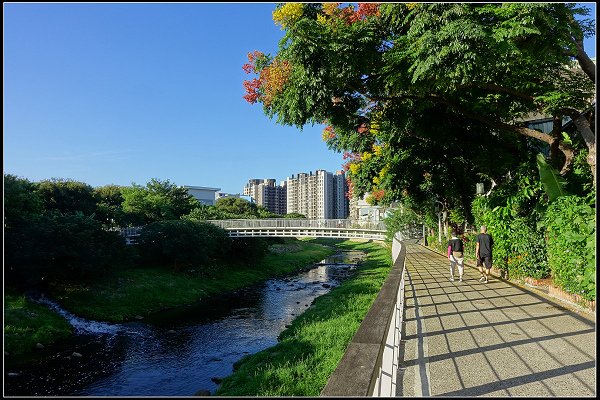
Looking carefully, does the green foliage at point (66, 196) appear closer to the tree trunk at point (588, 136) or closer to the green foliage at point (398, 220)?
the green foliage at point (398, 220)

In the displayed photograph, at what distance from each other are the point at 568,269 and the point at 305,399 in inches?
317

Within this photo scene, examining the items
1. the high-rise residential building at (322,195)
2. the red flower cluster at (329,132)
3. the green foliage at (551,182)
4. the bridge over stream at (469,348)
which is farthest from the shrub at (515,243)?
the high-rise residential building at (322,195)

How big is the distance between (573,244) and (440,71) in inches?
174

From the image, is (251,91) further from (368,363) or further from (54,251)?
(54,251)

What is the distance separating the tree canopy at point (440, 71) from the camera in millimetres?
7023

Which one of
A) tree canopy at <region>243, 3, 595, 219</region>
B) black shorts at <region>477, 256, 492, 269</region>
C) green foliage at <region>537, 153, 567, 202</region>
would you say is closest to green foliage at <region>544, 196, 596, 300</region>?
green foliage at <region>537, 153, 567, 202</region>

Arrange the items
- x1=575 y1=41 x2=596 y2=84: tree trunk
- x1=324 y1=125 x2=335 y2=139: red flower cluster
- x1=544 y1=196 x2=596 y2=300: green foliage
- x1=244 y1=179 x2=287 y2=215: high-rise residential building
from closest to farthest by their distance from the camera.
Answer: x1=544 y1=196 x2=596 y2=300: green foliage, x1=575 y1=41 x2=596 y2=84: tree trunk, x1=324 y1=125 x2=335 y2=139: red flower cluster, x1=244 y1=179 x2=287 y2=215: high-rise residential building

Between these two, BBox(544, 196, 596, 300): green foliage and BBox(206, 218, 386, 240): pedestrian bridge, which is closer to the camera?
BBox(544, 196, 596, 300): green foliage

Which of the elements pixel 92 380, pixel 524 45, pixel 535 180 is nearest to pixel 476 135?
pixel 535 180

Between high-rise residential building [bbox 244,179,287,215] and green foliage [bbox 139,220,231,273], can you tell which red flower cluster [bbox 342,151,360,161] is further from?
high-rise residential building [bbox 244,179,287,215]

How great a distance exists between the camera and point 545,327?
6.32m

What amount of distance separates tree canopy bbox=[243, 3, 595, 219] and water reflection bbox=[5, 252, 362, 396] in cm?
964

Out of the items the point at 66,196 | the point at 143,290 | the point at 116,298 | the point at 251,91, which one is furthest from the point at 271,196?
the point at 251,91

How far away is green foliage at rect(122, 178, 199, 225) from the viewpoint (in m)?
48.4
